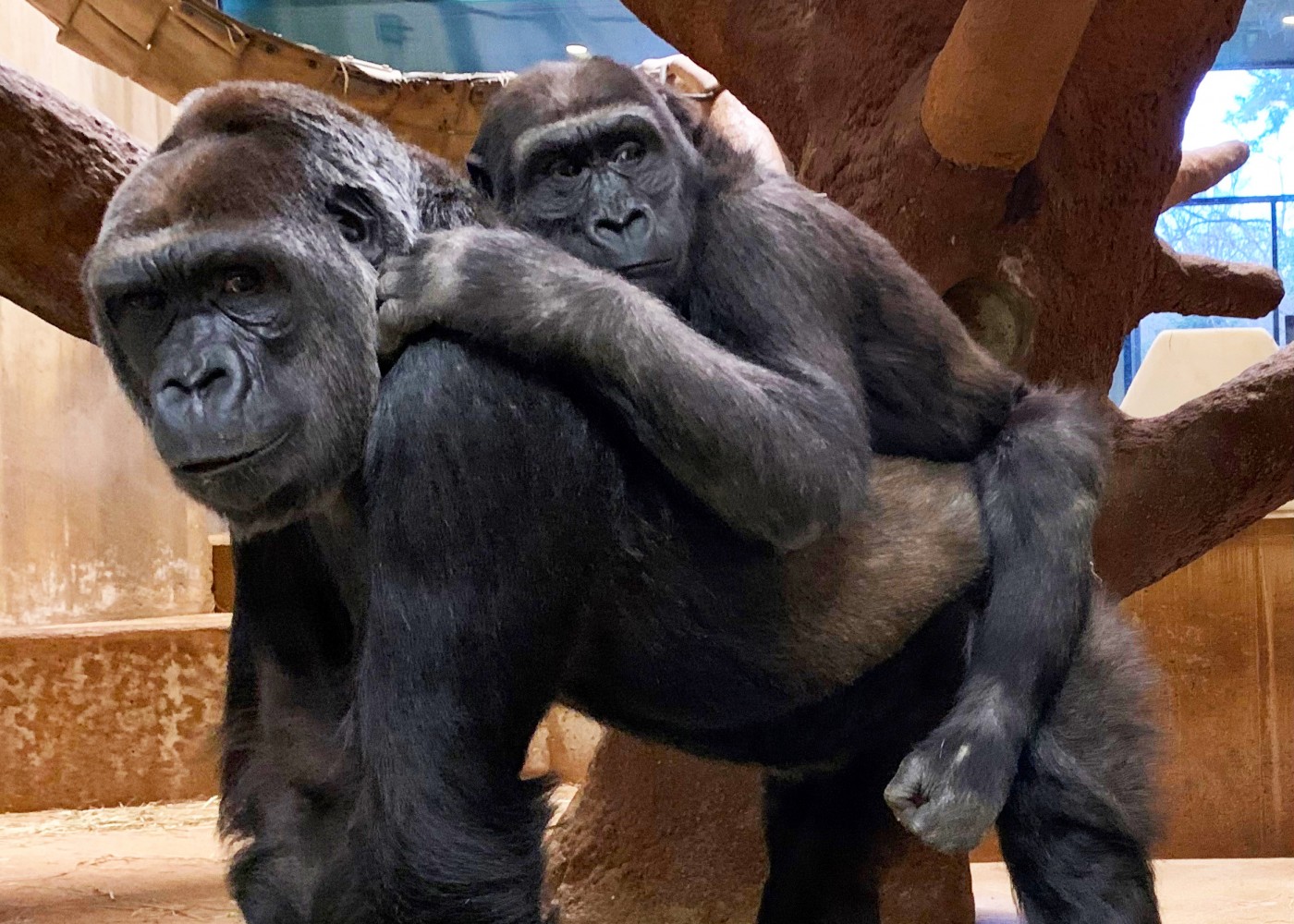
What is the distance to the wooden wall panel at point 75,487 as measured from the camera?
653 cm

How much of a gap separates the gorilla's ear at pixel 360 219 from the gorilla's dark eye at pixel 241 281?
0.14 metres

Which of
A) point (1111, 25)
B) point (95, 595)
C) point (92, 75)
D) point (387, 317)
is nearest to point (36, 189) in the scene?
point (387, 317)

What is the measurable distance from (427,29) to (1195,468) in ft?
18.4

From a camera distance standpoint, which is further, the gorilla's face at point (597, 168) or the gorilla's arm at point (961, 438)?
the gorilla's face at point (597, 168)

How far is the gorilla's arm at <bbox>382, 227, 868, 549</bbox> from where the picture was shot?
1640 millimetres

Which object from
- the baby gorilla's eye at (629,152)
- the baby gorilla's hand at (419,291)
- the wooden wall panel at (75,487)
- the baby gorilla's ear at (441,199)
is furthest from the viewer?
the wooden wall panel at (75,487)

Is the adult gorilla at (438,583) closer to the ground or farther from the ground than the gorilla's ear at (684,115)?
closer to the ground

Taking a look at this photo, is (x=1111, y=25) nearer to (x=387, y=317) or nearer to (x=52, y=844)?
(x=387, y=317)

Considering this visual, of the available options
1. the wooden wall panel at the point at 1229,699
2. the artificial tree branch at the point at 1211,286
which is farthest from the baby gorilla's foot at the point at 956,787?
the wooden wall panel at the point at 1229,699

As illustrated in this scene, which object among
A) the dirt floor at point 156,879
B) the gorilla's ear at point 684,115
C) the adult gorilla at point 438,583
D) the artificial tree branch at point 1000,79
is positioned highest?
the artificial tree branch at point 1000,79

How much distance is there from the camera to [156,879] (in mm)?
3932

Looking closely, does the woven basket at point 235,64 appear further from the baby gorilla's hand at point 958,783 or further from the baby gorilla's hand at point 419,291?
the baby gorilla's hand at point 958,783

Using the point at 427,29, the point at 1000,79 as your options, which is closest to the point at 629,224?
the point at 1000,79

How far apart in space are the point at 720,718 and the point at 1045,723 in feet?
1.49
